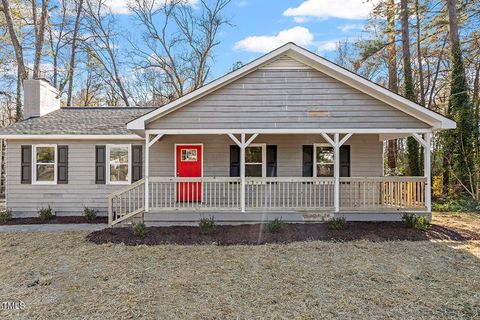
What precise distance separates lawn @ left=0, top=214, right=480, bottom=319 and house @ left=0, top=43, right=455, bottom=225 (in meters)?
2.01

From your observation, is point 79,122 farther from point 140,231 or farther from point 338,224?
point 338,224

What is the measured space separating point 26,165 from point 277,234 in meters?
9.37

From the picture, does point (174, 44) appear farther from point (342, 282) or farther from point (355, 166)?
point (342, 282)

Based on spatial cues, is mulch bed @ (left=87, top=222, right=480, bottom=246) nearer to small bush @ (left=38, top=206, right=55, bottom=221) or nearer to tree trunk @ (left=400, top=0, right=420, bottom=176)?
small bush @ (left=38, top=206, right=55, bottom=221)

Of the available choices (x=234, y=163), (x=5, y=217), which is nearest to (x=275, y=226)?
(x=234, y=163)

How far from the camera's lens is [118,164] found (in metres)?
10.9

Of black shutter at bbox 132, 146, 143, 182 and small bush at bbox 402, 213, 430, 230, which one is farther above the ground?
black shutter at bbox 132, 146, 143, 182

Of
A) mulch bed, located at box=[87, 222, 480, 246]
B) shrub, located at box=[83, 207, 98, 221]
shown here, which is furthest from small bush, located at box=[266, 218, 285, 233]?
shrub, located at box=[83, 207, 98, 221]

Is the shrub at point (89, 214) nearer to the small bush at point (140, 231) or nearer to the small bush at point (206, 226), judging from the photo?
the small bush at point (140, 231)

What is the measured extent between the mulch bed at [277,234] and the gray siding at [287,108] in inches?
119

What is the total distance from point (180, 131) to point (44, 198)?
20.1 feet

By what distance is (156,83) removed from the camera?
2598 centimetres

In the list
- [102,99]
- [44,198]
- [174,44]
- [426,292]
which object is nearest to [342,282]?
[426,292]

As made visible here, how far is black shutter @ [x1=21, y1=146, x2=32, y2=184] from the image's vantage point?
1076cm
